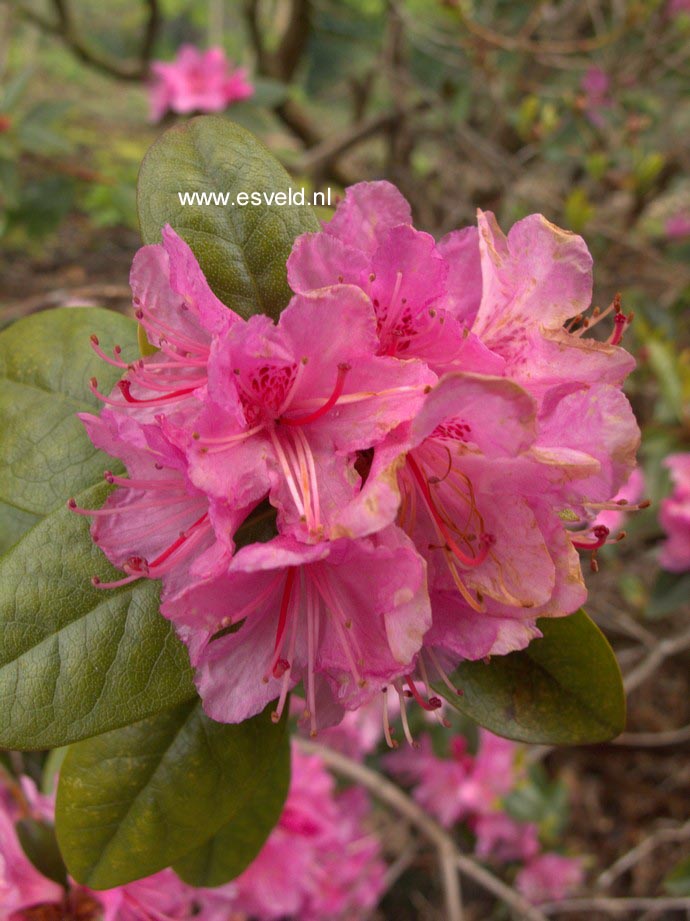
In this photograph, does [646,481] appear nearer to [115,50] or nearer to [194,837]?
[194,837]

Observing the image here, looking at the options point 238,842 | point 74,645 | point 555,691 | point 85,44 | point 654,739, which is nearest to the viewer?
point 74,645

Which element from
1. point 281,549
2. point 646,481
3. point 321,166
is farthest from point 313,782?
point 321,166

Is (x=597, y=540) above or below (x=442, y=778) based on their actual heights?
above

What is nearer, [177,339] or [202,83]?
[177,339]

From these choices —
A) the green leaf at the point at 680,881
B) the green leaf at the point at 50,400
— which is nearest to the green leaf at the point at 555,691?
the green leaf at the point at 50,400

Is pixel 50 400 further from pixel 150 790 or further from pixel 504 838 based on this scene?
pixel 504 838

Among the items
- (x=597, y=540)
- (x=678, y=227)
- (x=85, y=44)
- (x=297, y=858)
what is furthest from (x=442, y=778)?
(x=85, y=44)

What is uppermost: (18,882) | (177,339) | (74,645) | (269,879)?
(177,339)
